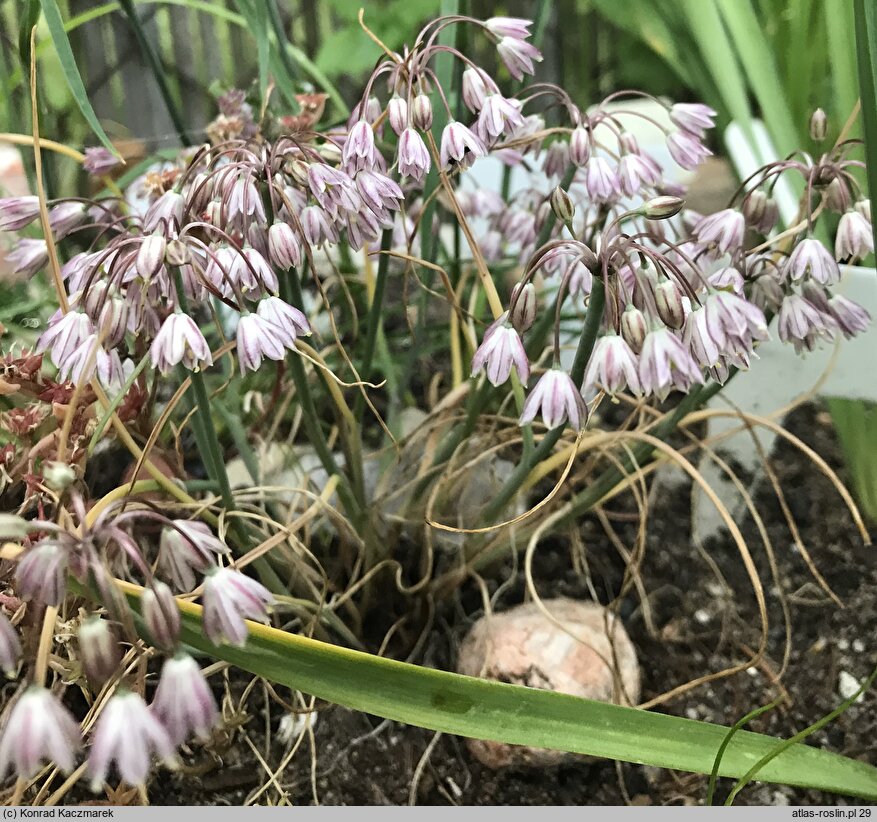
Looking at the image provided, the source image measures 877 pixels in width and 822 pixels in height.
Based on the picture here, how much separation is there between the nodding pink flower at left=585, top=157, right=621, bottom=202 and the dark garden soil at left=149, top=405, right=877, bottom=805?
381 mm

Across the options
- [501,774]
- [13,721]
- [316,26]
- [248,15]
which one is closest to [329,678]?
[13,721]

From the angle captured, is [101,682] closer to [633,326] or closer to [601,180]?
[633,326]

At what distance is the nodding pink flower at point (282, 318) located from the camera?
47 centimetres

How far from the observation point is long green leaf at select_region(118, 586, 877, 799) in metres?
0.44

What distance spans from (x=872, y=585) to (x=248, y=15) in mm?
867

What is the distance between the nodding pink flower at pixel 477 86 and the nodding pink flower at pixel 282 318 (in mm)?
218

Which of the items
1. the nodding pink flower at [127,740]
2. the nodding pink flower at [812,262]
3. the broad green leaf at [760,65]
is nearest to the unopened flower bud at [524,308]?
the nodding pink flower at [812,262]

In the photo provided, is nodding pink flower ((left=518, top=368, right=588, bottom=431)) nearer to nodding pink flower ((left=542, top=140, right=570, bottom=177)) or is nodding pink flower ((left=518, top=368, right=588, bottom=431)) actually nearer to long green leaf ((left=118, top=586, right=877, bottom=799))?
long green leaf ((left=118, top=586, right=877, bottom=799))

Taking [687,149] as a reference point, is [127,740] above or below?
below

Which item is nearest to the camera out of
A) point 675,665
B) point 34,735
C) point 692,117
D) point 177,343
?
point 34,735

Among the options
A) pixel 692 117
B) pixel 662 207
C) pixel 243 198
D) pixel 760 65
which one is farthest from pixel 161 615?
pixel 760 65

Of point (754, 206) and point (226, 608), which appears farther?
point (754, 206)

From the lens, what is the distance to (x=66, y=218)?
0.61 m

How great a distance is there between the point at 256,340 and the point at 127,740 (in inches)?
9.4
